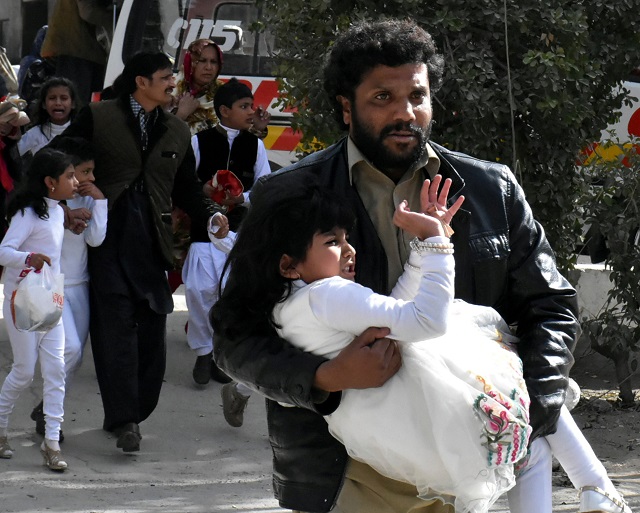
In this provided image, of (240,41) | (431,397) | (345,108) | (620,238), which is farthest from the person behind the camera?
(240,41)

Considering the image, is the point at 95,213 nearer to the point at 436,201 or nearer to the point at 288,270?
the point at 288,270

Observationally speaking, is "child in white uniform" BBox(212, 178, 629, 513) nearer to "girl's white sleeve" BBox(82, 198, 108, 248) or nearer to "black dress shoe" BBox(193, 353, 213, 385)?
"girl's white sleeve" BBox(82, 198, 108, 248)

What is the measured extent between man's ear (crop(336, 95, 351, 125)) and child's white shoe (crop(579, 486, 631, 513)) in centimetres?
106

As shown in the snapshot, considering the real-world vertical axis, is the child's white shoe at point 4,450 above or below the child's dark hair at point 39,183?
below

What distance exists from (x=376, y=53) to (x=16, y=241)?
304 centimetres

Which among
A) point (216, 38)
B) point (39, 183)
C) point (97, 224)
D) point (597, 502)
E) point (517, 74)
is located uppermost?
point (517, 74)

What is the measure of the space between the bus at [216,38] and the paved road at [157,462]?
3.52m

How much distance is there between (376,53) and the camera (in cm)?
302

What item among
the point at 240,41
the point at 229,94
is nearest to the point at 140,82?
the point at 229,94

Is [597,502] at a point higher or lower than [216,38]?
higher

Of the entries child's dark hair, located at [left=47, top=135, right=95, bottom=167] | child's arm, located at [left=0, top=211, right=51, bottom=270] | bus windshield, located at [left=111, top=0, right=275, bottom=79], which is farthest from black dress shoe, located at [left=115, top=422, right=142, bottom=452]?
bus windshield, located at [left=111, top=0, right=275, bottom=79]

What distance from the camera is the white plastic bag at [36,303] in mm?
5484

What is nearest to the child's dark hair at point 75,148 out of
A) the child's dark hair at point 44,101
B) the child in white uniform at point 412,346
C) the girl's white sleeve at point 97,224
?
the girl's white sleeve at point 97,224

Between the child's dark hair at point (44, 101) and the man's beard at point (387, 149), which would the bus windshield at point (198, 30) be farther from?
the man's beard at point (387, 149)
